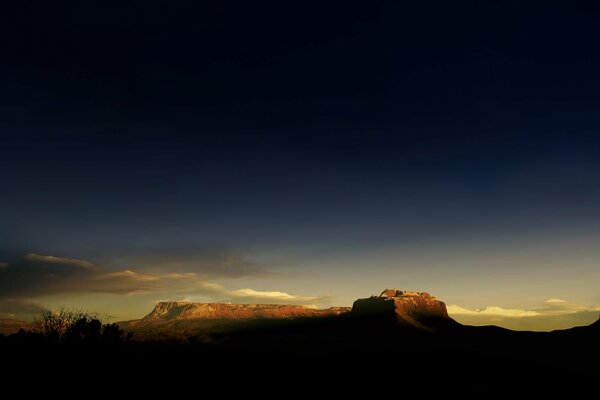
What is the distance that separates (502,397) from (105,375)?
3635 inches

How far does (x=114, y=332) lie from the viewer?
447 feet

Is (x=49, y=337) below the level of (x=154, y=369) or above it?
above

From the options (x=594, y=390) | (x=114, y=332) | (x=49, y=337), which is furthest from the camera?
(x=114, y=332)

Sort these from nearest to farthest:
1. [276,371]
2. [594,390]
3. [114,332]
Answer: [594,390], [276,371], [114,332]

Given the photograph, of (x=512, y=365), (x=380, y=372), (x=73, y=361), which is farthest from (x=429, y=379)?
(x=73, y=361)

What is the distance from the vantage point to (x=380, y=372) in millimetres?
116500

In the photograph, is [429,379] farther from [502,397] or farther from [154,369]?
[154,369]

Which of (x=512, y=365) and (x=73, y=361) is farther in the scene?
(x=512, y=365)

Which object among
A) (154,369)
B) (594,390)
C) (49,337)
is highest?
(49,337)

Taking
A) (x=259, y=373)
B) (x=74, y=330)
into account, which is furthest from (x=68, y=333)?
(x=259, y=373)

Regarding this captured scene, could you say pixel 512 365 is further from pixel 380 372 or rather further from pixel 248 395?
pixel 248 395

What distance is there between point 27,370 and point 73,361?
1442 centimetres

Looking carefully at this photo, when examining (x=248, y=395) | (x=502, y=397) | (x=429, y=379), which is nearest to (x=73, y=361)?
(x=248, y=395)

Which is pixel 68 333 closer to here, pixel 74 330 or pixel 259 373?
pixel 74 330
